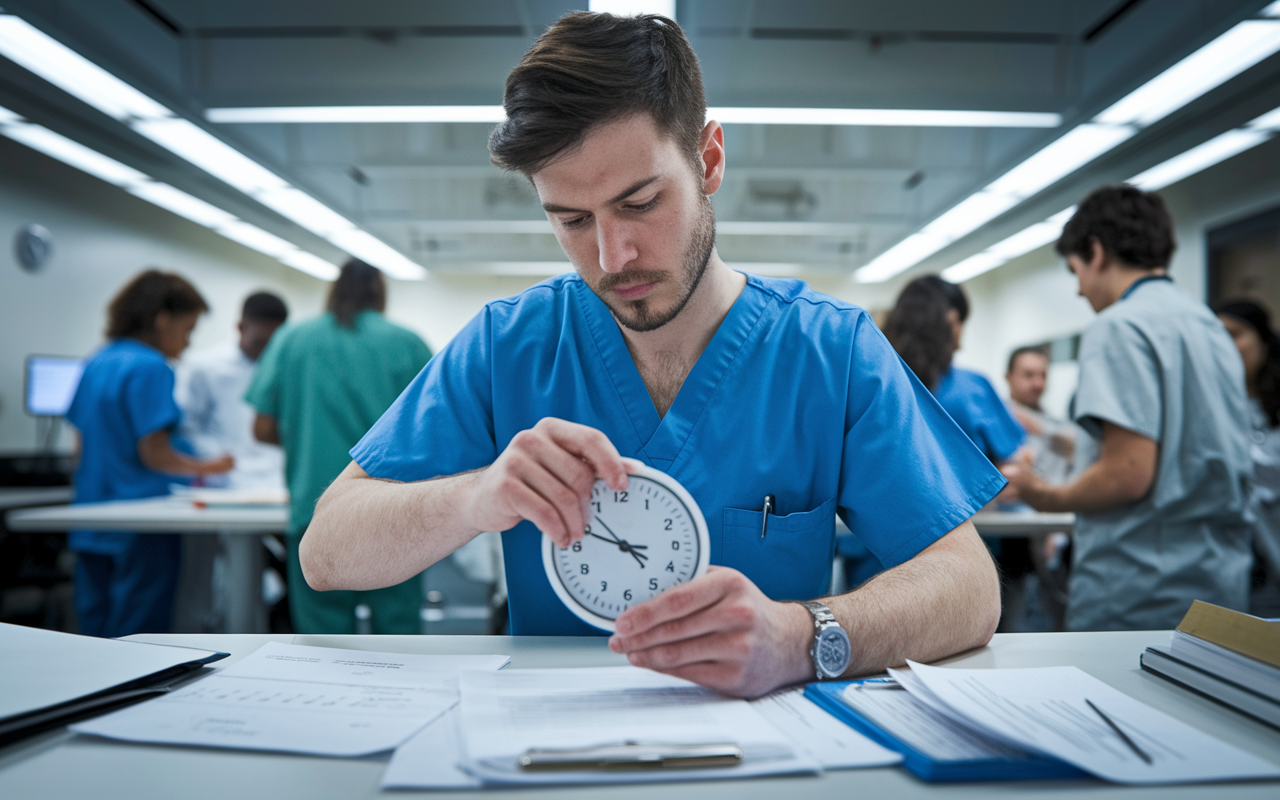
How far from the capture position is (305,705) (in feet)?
2.64

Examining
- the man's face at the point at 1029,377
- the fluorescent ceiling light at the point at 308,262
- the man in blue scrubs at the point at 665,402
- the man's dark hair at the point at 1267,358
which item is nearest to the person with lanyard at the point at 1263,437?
the man's dark hair at the point at 1267,358

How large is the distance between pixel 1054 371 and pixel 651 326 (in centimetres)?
808

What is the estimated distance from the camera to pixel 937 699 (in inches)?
30.9

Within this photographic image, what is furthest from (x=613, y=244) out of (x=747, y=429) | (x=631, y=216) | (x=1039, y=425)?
(x=1039, y=425)

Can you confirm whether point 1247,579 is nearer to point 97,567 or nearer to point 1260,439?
point 1260,439

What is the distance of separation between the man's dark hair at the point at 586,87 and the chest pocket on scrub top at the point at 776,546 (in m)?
0.61

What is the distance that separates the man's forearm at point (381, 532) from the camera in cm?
103

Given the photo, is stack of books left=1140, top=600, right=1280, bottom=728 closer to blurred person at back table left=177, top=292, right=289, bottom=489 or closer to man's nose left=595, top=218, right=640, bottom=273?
man's nose left=595, top=218, right=640, bottom=273

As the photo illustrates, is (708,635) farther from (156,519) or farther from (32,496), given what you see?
(32,496)

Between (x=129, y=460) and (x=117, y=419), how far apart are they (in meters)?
0.24

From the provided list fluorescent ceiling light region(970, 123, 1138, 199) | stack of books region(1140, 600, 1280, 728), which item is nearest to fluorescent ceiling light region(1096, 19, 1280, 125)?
fluorescent ceiling light region(970, 123, 1138, 199)

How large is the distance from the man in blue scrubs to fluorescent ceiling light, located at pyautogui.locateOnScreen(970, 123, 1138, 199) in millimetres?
4169

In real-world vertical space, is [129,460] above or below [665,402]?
below

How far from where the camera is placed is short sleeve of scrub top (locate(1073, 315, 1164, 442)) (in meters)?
1.93
